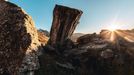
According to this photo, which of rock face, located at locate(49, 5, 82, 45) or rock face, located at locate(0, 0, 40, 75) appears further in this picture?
rock face, located at locate(49, 5, 82, 45)

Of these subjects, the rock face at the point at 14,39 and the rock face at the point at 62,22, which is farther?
the rock face at the point at 62,22

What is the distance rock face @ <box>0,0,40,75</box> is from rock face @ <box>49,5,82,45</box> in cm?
366

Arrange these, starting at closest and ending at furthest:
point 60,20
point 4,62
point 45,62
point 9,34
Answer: point 4,62 → point 9,34 → point 45,62 → point 60,20

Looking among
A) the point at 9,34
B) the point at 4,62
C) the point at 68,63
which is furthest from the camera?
the point at 68,63

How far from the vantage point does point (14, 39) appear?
631 inches

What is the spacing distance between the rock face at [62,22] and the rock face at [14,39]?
3664 mm

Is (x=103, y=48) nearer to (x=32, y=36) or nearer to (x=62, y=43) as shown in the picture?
(x=62, y=43)

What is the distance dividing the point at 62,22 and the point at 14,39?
646 centimetres

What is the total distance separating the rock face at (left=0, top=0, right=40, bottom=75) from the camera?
1502 centimetres

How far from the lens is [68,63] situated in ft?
Result: 62.0

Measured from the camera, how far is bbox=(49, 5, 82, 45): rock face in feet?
69.6

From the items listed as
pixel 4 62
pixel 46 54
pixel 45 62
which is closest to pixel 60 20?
pixel 46 54

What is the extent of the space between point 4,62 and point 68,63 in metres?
5.51

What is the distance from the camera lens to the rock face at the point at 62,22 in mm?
21203
